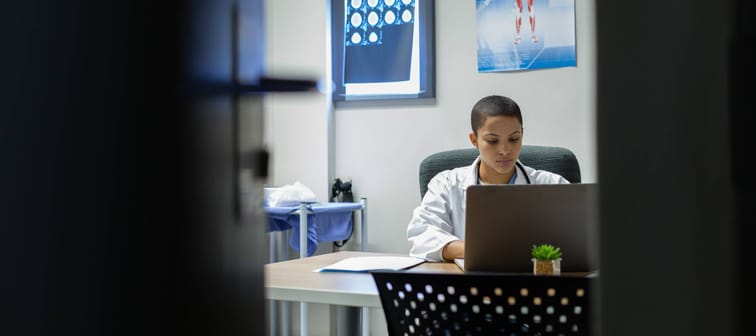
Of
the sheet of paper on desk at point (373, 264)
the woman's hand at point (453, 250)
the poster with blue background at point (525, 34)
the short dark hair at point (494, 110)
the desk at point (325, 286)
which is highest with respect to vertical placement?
the poster with blue background at point (525, 34)

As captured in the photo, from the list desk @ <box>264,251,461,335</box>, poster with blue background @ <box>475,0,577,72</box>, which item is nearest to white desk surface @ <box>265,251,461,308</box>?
desk @ <box>264,251,461,335</box>

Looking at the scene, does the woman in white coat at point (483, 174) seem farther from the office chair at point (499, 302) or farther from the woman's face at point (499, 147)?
the office chair at point (499, 302)

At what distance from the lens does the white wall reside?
11.3 ft

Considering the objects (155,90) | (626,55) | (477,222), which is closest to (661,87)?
(626,55)

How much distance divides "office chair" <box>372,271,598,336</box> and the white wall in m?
2.26

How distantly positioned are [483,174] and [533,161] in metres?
0.27

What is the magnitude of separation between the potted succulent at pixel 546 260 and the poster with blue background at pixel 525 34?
2168 mm

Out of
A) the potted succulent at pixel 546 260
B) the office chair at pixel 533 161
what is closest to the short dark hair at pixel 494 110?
the office chair at pixel 533 161

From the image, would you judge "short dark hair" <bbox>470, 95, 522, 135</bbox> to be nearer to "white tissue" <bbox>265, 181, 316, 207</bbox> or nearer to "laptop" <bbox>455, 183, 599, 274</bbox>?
"laptop" <bbox>455, 183, 599, 274</bbox>

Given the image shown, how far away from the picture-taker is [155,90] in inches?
6.6

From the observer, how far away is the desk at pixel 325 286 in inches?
56.2

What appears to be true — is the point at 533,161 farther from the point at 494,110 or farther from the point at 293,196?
the point at 293,196

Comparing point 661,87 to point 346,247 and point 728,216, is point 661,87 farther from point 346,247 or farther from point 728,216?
point 346,247

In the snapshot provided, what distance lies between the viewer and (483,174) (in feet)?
7.54
